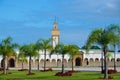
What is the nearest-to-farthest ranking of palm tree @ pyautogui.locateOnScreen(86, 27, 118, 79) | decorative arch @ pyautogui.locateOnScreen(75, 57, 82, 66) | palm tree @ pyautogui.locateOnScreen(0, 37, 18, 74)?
palm tree @ pyautogui.locateOnScreen(86, 27, 118, 79), palm tree @ pyautogui.locateOnScreen(0, 37, 18, 74), decorative arch @ pyautogui.locateOnScreen(75, 57, 82, 66)

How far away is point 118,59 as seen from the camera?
351 feet

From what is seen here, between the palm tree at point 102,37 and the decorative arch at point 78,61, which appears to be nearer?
the palm tree at point 102,37

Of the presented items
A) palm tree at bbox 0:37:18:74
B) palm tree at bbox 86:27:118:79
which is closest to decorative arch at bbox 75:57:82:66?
palm tree at bbox 0:37:18:74

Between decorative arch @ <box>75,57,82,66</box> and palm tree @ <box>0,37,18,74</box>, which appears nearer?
palm tree @ <box>0,37,18,74</box>

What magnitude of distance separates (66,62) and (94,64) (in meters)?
7.77

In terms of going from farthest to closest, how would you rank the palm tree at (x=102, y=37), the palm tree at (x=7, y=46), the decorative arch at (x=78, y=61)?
the decorative arch at (x=78, y=61) → the palm tree at (x=7, y=46) → the palm tree at (x=102, y=37)

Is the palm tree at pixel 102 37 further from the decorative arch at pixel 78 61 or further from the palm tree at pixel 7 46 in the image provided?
the decorative arch at pixel 78 61

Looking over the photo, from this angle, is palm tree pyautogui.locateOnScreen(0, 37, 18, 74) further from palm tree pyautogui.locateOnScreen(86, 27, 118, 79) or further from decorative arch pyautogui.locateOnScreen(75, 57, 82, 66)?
decorative arch pyautogui.locateOnScreen(75, 57, 82, 66)

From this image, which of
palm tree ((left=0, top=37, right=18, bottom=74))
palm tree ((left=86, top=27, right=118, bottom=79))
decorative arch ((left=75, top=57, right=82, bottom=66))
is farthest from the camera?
decorative arch ((left=75, top=57, right=82, bottom=66))

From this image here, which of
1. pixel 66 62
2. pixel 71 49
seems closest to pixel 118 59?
pixel 66 62

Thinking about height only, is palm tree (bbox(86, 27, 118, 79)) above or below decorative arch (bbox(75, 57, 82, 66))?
above

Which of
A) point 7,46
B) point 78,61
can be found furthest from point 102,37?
point 78,61

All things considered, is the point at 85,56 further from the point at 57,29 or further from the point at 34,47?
the point at 34,47

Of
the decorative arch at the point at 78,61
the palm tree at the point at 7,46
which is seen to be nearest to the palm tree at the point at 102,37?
the palm tree at the point at 7,46
